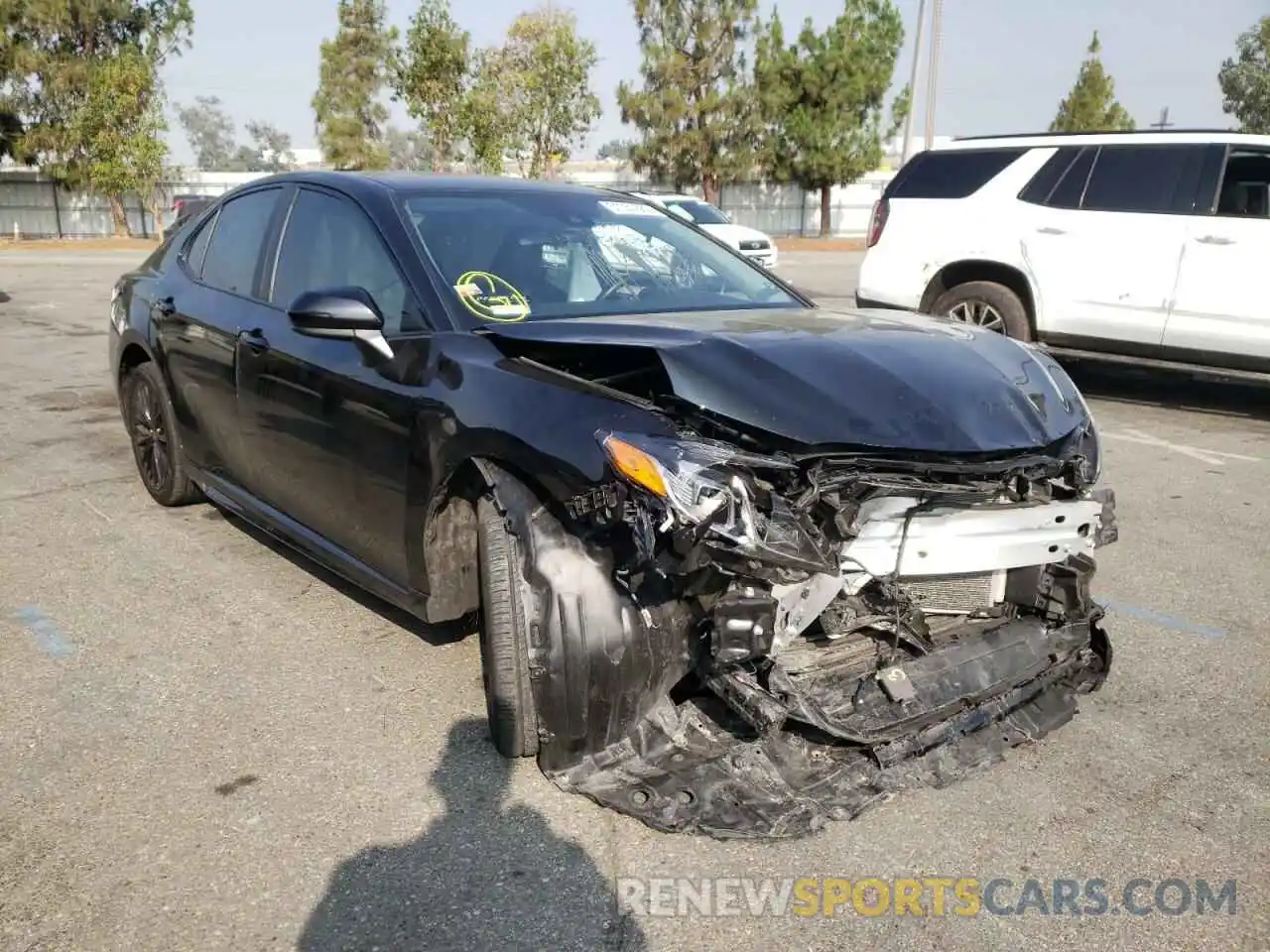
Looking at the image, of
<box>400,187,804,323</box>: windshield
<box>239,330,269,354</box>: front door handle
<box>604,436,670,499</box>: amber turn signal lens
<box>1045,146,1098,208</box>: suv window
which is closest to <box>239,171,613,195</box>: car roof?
<box>400,187,804,323</box>: windshield

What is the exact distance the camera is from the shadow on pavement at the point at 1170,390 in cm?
908

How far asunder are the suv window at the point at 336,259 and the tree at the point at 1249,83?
54.3 meters

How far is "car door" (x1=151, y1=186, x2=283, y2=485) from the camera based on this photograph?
445cm

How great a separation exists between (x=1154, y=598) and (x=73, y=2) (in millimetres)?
45009

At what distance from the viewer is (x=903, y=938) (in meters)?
2.44

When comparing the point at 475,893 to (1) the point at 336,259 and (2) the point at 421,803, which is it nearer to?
(2) the point at 421,803

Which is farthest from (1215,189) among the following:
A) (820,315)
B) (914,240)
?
(820,315)

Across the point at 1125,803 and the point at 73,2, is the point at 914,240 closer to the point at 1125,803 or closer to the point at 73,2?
the point at 1125,803

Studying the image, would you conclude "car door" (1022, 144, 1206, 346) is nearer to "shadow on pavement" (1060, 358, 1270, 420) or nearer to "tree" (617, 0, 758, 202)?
"shadow on pavement" (1060, 358, 1270, 420)

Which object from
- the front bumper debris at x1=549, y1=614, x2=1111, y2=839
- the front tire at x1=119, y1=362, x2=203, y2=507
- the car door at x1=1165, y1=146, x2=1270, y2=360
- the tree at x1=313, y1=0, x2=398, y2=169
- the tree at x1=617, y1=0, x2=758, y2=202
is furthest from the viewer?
the tree at x1=313, y1=0, x2=398, y2=169

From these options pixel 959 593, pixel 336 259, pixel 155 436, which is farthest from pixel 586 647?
pixel 155 436

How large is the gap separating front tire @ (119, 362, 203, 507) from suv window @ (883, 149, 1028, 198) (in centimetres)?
645

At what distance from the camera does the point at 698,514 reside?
2.55 metres

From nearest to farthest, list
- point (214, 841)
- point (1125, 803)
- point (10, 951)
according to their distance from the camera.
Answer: point (10, 951) < point (214, 841) < point (1125, 803)
